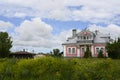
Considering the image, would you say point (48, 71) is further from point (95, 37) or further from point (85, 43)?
point (95, 37)

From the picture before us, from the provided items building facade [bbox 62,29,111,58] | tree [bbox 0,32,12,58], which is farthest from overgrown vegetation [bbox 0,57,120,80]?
building facade [bbox 62,29,111,58]

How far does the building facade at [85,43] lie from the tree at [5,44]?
51.7ft

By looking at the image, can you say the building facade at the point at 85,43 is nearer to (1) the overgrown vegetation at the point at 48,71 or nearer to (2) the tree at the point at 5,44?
(2) the tree at the point at 5,44

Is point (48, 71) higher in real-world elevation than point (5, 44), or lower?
lower

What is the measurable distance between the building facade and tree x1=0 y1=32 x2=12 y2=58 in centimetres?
1576

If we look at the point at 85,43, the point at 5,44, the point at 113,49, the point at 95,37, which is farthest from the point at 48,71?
the point at 95,37

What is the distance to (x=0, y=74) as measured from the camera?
36.1 feet

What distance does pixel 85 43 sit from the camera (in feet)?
250

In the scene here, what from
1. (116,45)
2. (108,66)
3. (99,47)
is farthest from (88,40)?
(108,66)

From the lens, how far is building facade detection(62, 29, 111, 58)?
75.8 m

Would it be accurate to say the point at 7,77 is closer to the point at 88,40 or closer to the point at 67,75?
the point at 67,75

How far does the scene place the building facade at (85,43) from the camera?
249 feet

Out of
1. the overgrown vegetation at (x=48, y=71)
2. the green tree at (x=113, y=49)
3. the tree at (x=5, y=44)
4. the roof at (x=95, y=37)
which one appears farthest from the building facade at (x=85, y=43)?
the overgrown vegetation at (x=48, y=71)

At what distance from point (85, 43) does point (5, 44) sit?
20.1m
